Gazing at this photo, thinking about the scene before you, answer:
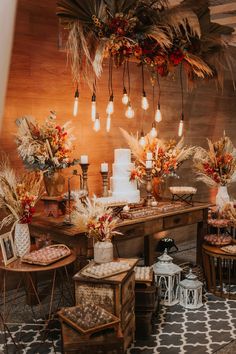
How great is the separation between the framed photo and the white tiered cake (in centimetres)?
151

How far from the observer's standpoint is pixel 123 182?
4.62 metres

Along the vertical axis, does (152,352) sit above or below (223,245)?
below

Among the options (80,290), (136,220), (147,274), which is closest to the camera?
(80,290)

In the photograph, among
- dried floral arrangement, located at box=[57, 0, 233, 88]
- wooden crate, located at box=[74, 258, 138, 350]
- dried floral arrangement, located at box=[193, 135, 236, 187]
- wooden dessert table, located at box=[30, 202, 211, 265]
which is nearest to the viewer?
wooden crate, located at box=[74, 258, 138, 350]

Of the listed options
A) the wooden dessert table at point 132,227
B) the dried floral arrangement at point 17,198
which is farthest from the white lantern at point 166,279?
the dried floral arrangement at point 17,198

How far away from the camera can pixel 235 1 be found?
4.55m

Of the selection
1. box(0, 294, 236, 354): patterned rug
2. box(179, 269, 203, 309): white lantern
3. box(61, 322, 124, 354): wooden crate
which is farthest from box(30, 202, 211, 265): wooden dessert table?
box(61, 322, 124, 354): wooden crate

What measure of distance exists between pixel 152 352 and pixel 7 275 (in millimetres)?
1824

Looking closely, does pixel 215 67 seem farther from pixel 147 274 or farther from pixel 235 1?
pixel 147 274

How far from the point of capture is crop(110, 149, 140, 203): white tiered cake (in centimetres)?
461

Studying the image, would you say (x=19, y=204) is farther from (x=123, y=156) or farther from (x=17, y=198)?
(x=123, y=156)

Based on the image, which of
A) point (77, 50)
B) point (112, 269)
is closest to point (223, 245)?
point (112, 269)

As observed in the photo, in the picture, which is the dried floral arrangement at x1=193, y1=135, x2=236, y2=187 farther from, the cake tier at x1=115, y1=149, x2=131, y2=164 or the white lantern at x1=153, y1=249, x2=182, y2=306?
the white lantern at x1=153, y1=249, x2=182, y2=306

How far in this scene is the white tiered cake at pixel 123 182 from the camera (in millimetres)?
4613
